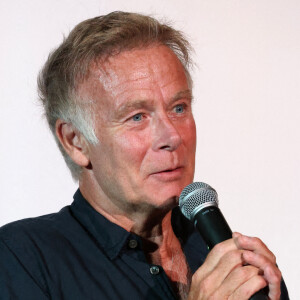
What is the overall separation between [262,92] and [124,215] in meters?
1.29

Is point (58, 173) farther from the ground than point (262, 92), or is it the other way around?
point (262, 92)

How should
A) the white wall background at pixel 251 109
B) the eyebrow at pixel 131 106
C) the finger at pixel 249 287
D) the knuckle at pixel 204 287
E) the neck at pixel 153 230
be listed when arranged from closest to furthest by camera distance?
the finger at pixel 249 287, the knuckle at pixel 204 287, the eyebrow at pixel 131 106, the neck at pixel 153 230, the white wall background at pixel 251 109

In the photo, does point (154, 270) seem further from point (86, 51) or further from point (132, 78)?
point (86, 51)

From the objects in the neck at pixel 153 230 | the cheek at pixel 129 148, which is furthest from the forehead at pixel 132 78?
the neck at pixel 153 230

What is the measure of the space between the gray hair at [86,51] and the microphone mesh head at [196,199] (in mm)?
444

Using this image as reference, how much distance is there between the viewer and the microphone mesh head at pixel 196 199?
153 centimetres

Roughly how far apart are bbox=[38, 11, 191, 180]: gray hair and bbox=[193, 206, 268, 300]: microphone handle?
554 mm

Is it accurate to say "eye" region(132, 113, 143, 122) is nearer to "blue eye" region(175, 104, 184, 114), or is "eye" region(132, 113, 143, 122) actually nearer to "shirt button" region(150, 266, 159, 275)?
"blue eye" region(175, 104, 184, 114)

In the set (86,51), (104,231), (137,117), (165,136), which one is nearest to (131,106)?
(137,117)

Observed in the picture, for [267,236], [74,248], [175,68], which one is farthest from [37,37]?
[267,236]

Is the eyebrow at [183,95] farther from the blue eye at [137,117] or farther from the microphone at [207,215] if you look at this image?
the microphone at [207,215]

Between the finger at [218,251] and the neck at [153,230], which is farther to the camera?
the neck at [153,230]

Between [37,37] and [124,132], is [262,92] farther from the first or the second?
[124,132]

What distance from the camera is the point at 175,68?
1.95 meters
